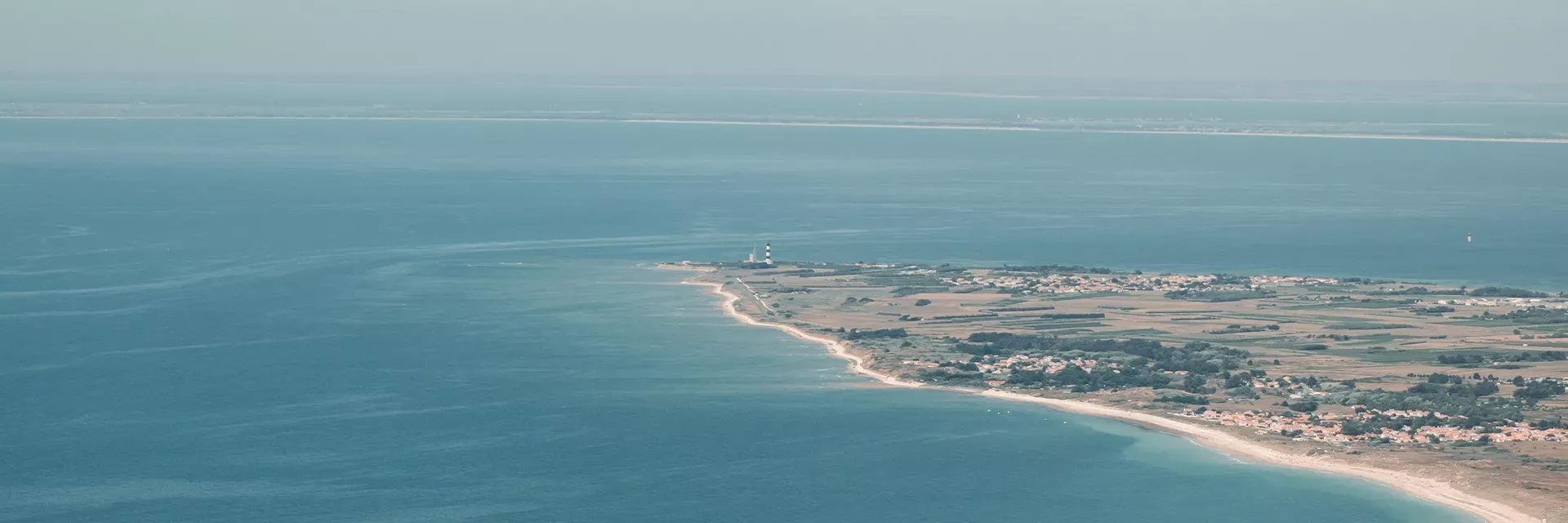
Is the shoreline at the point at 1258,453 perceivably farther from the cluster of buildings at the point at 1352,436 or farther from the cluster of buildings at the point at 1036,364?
the cluster of buildings at the point at 1036,364

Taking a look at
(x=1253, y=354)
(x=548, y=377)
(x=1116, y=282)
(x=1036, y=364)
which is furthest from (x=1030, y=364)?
(x=1116, y=282)

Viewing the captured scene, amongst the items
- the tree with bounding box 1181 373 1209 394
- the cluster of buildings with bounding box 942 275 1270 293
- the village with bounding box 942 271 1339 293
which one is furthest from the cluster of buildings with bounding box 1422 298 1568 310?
the tree with bounding box 1181 373 1209 394

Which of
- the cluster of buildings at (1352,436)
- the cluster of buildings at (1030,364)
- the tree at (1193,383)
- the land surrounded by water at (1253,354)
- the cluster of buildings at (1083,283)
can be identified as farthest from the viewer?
the cluster of buildings at (1083,283)

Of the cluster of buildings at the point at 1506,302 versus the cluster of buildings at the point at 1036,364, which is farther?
the cluster of buildings at the point at 1506,302

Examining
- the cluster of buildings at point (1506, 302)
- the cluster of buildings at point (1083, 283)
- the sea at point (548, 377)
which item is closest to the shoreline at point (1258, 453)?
the sea at point (548, 377)

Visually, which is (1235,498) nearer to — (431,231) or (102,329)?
(102,329)

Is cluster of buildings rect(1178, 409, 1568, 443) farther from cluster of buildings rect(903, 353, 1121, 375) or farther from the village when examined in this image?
the village

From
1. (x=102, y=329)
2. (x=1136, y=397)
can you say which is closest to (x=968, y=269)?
(x=1136, y=397)
